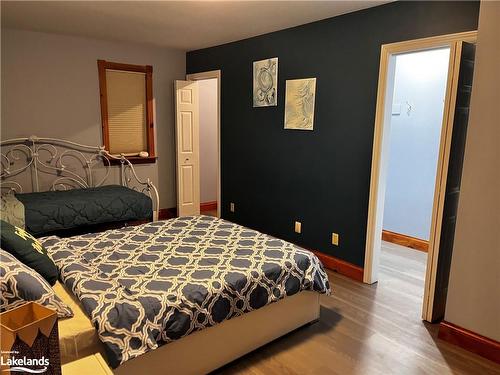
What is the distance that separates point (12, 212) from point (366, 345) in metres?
3.11

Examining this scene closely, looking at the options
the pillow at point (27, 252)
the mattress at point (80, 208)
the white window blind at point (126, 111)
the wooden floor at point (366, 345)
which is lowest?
the wooden floor at point (366, 345)

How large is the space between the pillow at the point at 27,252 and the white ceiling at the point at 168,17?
82.1 inches

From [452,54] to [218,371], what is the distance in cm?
250

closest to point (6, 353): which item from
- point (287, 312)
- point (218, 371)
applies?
point (218, 371)

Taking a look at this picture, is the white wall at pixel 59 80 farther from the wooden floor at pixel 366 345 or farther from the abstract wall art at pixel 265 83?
the wooden floor at pixel 366 345

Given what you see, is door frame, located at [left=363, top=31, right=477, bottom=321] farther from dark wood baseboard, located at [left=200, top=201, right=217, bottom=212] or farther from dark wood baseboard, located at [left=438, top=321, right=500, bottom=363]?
dark wood baseboard, located at [left=200, top=201, right=217, bottom=212]

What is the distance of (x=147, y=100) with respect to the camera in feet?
16.7

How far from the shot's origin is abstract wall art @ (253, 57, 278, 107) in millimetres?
4027

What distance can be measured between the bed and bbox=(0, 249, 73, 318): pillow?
179 cm

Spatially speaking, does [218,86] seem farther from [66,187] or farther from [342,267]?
[342,267]

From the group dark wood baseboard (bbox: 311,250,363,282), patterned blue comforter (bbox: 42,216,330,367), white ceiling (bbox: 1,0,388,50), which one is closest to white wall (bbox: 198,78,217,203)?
white ceiling (bbox: 1,0,388,50)

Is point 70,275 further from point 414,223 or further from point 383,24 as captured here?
point 414,223

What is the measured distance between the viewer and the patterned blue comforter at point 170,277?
1.74 m

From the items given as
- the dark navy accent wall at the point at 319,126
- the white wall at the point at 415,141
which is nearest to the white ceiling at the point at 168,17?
the dark navy accent wall at the point at 319,126
